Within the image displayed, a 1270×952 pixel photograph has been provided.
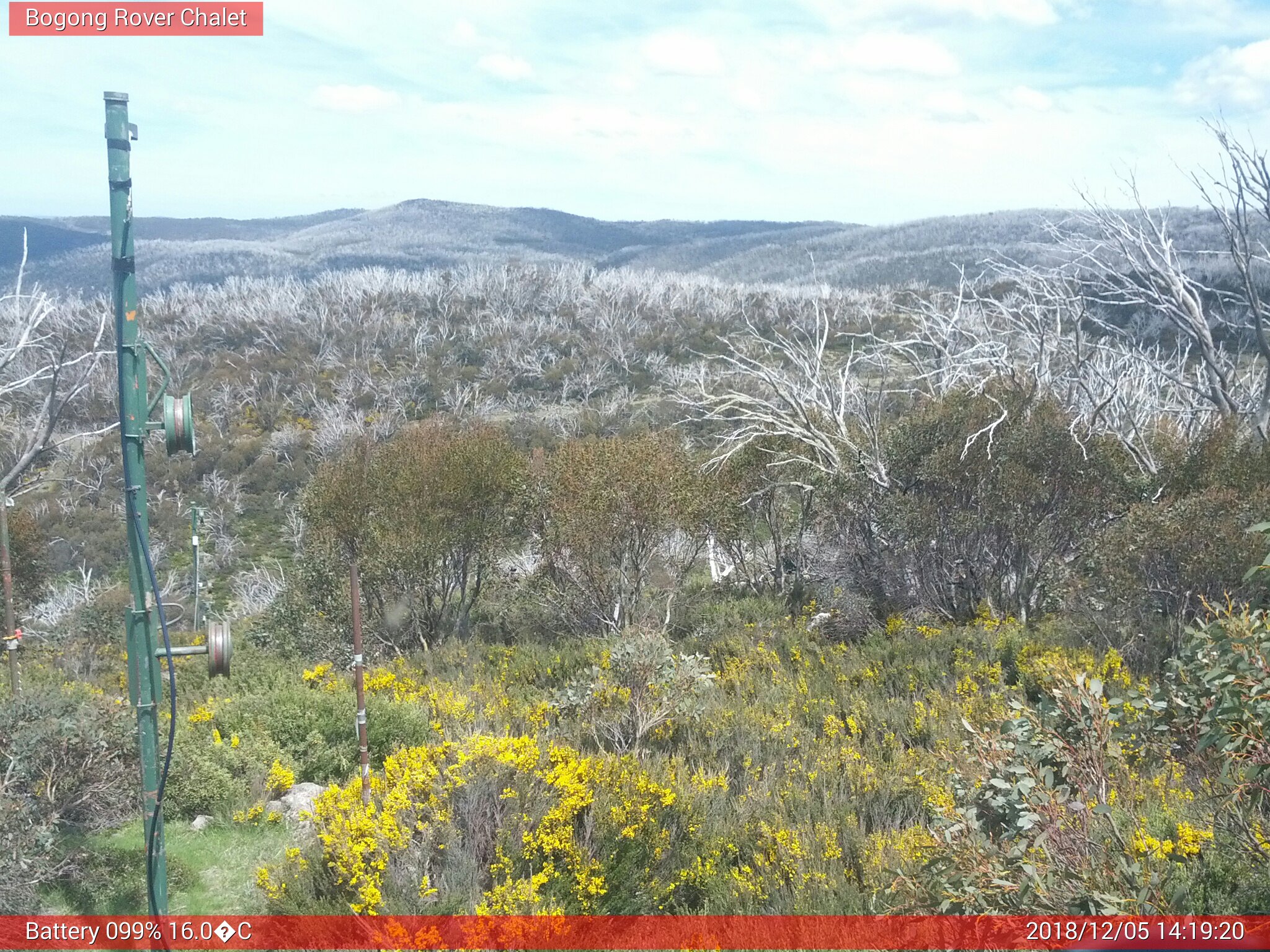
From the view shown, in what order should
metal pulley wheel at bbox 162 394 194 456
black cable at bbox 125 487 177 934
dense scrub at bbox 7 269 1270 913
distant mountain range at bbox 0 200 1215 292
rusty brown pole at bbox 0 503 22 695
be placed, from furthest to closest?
1. distant mountain range at bbox 0 200 1215 292
2. rusty brown pole at bbox 0 503 22 695
3. dense scrub at bbox 7 269 1270 913
4. metal pulley wheel at bbox 162 394 194 456
5. black cable at bbox 125 487 177 934

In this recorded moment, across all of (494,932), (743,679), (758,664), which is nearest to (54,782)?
(494,932)

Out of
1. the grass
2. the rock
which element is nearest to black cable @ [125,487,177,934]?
the grass

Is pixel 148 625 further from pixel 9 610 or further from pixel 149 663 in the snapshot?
pixel 9 610

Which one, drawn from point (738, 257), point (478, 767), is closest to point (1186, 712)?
point (478, 767)

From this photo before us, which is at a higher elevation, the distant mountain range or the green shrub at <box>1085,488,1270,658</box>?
the distant mountain range

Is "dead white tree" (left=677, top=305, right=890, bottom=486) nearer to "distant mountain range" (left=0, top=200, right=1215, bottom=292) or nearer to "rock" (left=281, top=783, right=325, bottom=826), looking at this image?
"rock" (left=281, top=783, right=325, bottom=826)

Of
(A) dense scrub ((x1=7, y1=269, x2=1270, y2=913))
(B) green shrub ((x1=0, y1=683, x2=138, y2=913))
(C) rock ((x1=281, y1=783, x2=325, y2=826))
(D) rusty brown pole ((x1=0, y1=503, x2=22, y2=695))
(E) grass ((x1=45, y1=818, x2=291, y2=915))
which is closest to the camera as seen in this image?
(A) dense scrub ((x1=7, y1=269, x2=1270, y2=913))
